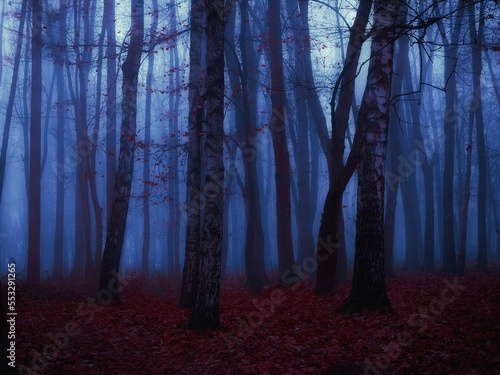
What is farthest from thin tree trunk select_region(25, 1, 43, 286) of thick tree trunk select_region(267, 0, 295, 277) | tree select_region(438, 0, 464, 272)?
tree select_region(438, 0, 464, 272)

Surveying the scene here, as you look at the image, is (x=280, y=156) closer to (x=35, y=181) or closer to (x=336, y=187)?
(x=336, y=187)

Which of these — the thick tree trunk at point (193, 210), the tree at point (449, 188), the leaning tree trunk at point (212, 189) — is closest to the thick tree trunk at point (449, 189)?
the tree at point (449, 188)

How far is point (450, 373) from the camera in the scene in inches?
212

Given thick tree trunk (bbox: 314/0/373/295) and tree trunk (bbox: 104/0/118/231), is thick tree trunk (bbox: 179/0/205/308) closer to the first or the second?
thick tree trunk (bbox: 314/0/373/295)

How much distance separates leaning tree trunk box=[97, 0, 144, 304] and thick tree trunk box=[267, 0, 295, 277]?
15.0ft

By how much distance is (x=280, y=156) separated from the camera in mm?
15258

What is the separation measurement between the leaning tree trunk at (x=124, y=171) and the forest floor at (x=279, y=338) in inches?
51.4

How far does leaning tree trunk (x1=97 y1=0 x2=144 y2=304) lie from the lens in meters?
12.7

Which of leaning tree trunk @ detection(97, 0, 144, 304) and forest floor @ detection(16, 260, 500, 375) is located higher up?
leaning tree trunk @ detection(97, 0, 144, 304)

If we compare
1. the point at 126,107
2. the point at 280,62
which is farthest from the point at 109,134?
the point at 280,62

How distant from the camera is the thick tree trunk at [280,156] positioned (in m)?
15.2

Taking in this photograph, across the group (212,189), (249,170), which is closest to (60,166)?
(249,170)

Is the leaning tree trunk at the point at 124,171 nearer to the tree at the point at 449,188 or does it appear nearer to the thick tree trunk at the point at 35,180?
the thick tree trunk at the point at 35,180

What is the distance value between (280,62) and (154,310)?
9.47m
